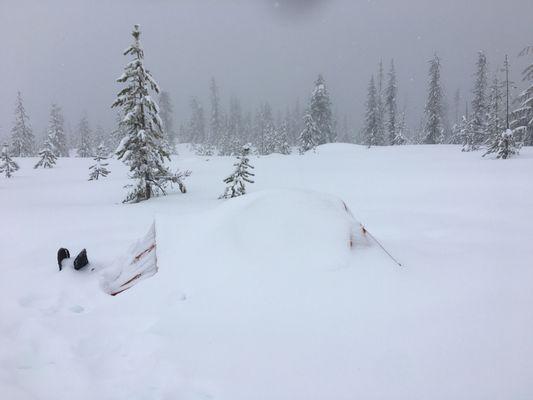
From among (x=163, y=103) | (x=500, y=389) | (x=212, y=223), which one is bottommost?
(x=500, y=389)

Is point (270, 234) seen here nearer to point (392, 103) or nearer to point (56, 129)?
point (392, 103)

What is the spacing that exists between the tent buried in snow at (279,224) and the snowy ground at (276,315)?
1.2 inches

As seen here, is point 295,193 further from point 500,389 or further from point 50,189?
point 50,189

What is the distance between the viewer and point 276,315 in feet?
12.8

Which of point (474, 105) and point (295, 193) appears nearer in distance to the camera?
point (295, 193)

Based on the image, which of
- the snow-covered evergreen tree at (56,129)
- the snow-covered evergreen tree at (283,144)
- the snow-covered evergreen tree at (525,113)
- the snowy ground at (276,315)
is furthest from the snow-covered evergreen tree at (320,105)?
the snowy ground at (276,315)

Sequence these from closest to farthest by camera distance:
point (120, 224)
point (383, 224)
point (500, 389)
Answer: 1. point (500, 389)
2. point (383, 224)
3. point (120, 224)

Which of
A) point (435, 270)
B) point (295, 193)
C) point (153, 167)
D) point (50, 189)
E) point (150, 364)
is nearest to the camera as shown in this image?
point (150, 364)

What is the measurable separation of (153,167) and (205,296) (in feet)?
42.0

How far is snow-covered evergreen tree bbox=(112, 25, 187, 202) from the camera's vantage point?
14.6 meters

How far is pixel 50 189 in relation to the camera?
1880 centimetres

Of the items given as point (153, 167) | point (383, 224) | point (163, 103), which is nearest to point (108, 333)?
point (383, 224)

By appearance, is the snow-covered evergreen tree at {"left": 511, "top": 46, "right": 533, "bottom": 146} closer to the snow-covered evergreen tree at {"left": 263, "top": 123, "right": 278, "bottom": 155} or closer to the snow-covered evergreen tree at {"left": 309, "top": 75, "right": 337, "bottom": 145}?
the snow-covered evergreen tree at {"left": 309, "top": 75, "right": 337, "bottom": 145}

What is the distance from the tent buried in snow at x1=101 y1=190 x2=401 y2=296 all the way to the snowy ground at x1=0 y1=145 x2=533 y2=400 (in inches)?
1.2
